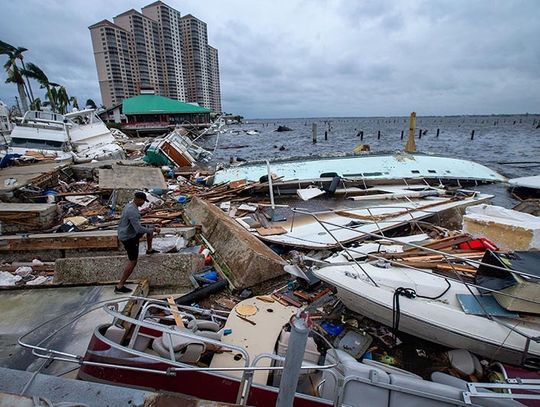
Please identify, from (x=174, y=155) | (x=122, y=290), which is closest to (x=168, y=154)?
(x=174, y=155)

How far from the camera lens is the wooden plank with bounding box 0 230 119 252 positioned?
22.9ft

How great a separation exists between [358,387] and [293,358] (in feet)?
5.41

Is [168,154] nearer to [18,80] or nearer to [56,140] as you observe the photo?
[56,140]

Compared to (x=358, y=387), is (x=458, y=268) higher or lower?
higher

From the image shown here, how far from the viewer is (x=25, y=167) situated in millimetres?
13336

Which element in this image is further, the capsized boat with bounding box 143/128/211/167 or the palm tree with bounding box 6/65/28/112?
the palm tree with bounding box 6/65/28/112

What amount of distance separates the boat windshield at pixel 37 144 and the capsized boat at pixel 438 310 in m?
19.1

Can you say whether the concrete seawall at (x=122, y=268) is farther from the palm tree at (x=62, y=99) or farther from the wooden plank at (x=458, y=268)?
the palm tree at (x=62, y=99)

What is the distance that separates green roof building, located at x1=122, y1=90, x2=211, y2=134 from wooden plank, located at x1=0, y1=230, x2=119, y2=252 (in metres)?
41.3

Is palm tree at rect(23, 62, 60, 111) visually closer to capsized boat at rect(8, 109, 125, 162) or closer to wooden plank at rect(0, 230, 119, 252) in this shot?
capsized boat at rect(8, 109, 125, 162)

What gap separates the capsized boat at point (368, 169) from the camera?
541 inches

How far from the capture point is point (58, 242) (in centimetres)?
705

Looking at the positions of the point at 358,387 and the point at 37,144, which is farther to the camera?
the point at 37,144

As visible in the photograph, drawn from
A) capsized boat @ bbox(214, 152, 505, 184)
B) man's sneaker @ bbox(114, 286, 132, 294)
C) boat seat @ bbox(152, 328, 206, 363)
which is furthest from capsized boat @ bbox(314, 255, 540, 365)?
capsized boat @ bbox(214, 152, 505, 184)
